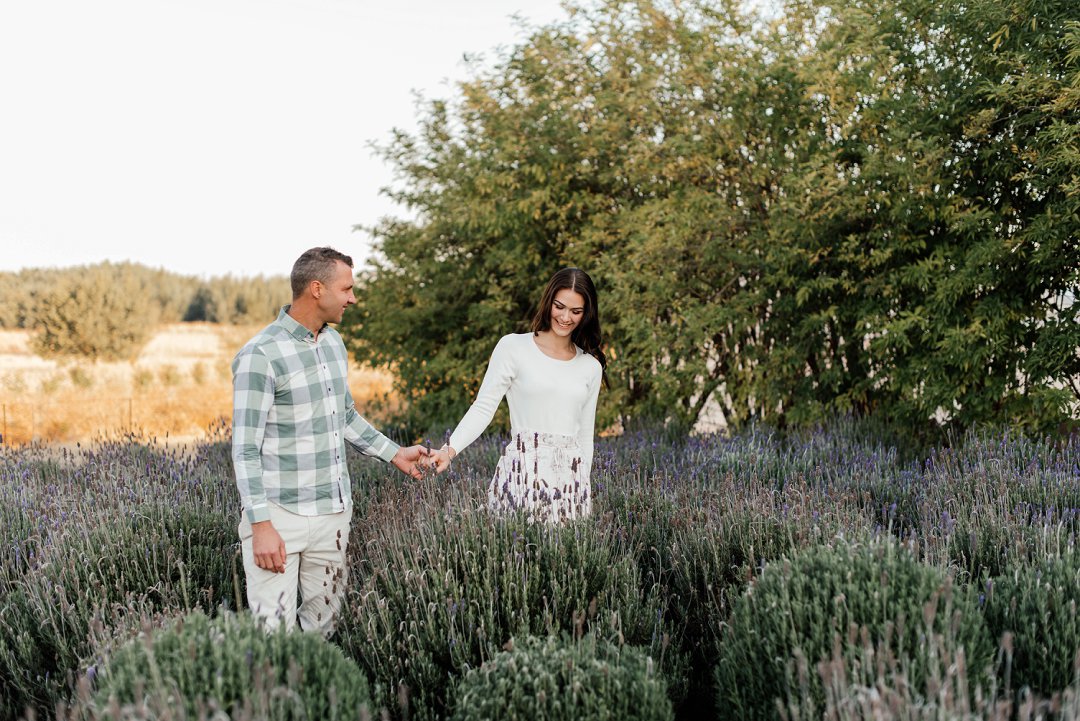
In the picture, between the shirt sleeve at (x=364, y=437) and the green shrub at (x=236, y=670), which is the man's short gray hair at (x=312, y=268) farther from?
the green shrub at (x=236, y=670)

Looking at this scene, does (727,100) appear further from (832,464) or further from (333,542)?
(333,542)

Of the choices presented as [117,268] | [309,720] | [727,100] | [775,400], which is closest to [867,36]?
[727,100]

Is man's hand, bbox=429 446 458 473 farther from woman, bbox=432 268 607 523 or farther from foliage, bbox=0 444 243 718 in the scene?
foliage, bbox=0 444 243 718

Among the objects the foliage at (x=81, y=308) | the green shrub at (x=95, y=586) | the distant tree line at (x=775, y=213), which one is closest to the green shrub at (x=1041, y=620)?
the green shrub at (x=95, y=586)

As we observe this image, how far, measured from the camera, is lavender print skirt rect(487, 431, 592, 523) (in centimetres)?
355

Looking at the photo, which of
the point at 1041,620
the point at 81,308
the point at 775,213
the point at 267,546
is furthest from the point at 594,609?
the point at 81,308

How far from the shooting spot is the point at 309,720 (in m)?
2.09

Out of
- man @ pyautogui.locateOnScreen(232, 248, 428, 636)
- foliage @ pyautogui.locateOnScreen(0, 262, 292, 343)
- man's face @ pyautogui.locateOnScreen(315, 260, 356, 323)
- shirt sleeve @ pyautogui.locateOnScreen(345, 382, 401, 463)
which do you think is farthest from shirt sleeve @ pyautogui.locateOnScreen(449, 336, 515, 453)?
foliage @ pyautogui.locateOnScreen(0, 262, 292, 343)

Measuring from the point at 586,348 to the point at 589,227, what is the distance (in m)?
5.35

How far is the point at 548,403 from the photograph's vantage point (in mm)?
3760

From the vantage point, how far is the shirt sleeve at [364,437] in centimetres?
355

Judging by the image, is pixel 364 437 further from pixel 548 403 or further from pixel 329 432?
pixel 548 403

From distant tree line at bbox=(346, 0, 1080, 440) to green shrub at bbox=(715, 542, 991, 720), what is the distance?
3.63 meters

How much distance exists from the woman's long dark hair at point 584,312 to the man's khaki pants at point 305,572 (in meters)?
1.30
